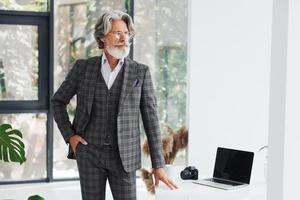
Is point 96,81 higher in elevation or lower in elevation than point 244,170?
higher

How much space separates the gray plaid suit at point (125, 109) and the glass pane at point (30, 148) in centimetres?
170

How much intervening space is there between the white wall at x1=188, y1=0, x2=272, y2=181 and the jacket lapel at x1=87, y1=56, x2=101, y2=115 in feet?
5.25

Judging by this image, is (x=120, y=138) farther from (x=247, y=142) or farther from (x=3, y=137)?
(x=247, y=142)

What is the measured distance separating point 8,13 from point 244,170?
2.20 metres

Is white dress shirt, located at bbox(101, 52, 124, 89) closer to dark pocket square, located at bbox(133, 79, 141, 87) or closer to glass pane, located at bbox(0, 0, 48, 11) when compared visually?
dark pocket square, located at bbox(133, 79, 141, 87)

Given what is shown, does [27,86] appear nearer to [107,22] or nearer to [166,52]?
[166,52]

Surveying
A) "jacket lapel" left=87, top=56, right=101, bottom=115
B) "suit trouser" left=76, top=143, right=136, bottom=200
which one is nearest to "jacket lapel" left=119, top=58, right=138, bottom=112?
"jacket lapel" left=87, top=56, right=101, bottom=115

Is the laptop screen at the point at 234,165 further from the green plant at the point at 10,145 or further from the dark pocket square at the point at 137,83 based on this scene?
the green plant at the point at 10,145

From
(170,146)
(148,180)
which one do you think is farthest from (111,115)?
(148,180)

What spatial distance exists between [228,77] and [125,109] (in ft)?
5.98

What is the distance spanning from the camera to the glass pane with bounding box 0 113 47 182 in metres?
3.97

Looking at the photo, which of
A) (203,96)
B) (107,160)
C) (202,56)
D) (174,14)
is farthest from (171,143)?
(107,160)

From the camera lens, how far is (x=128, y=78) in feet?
7.51

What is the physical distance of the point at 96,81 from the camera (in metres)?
2.29
